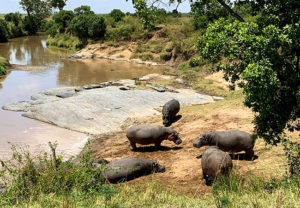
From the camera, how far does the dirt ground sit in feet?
26.3

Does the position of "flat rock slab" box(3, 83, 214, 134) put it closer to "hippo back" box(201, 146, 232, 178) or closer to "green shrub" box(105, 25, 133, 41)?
"hippo back" box(201, 146, 232, 178)

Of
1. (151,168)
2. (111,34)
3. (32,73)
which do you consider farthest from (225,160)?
(111,34)

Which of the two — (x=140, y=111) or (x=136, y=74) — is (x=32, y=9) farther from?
(x=140, y=111)

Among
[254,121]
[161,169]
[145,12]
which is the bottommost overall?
[161,169]

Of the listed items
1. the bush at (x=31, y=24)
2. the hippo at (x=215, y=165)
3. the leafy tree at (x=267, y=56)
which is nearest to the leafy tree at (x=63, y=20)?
the bush at (x=31, y=24)

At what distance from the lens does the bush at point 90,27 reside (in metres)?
45.2

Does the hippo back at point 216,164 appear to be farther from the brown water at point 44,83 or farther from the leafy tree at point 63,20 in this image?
the leafy tree at point 63,20

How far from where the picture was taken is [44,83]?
2606cm

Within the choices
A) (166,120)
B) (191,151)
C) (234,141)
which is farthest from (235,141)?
(166,120)

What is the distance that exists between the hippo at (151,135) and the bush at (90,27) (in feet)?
120

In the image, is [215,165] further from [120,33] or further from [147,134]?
[120,33]

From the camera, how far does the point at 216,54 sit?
6.16m

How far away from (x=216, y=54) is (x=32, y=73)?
27976mm

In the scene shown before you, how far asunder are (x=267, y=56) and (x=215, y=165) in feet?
9.63
